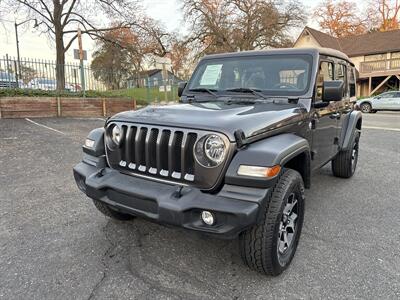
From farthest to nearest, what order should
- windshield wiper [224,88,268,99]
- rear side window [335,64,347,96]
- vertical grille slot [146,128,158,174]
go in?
rear side window [335,64,347,96]
windshield wiper [224,88,268,99]
vertical grille slot [146,128,158,174]

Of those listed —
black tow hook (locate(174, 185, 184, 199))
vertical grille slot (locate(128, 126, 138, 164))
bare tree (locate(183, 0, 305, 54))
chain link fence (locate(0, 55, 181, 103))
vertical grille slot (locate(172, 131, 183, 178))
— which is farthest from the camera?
bare tree (locate(183, 0, 305, 54))

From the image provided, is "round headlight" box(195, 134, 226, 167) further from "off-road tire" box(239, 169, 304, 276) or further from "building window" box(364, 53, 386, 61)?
"building window" box(364, 53, 386, 61)

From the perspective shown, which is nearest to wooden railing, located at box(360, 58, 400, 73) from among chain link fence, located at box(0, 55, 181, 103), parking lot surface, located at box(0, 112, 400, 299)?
chain link fence, located at box(0, 55, 181, 103)

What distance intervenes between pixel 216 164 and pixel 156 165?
0.50 metres

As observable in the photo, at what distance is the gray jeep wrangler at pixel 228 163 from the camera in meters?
2.11

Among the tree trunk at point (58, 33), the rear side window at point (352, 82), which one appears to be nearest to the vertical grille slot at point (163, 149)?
the rear side window at point (352, 82)

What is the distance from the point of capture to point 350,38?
122 feet

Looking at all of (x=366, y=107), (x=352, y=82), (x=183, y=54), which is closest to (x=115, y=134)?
(x=352, y=82)

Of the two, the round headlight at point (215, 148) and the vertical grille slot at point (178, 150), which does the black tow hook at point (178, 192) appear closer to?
the vertical grille slot at point (178, 150)

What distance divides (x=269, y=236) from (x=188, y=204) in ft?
2.11

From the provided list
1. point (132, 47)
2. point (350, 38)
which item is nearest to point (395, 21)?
point (350, 38)

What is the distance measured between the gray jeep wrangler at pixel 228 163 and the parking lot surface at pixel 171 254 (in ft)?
0.73

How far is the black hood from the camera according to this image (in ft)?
7.48

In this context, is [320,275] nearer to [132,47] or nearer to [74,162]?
[74,162]
